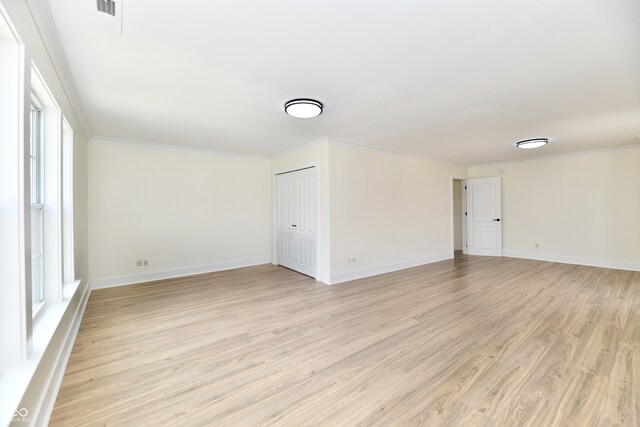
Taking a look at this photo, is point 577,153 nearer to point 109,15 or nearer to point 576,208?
point 576,208

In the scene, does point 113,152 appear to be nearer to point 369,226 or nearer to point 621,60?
point 369,226

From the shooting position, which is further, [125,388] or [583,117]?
[583,117]

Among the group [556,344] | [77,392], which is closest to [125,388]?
[77,392]

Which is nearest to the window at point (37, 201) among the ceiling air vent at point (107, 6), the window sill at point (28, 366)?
the window sill at point (28, 366)

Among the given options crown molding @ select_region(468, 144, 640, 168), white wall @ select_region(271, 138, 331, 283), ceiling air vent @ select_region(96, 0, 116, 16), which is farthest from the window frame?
crown molding @ select_region(468, 144, 640, 168)

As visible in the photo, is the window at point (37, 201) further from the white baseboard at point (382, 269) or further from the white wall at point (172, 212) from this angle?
the white baseboard at point (382, 269)

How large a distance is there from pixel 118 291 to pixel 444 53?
204 inches

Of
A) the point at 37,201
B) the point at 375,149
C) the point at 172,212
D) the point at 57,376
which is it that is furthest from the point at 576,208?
the point at 37,201

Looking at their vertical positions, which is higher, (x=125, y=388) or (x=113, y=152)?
(x=113, y=152)

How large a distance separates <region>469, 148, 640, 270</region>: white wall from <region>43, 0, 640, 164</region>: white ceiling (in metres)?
1.96

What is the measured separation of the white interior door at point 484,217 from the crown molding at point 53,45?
25.9 ft

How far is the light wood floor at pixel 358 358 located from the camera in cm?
167

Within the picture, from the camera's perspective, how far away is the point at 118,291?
4.07 metres

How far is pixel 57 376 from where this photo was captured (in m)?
1.87
